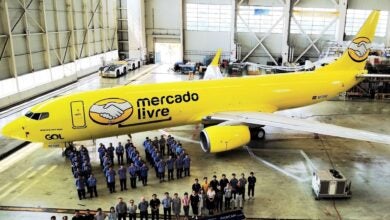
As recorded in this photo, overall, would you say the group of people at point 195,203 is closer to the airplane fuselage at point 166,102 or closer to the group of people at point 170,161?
the group of people at point 170,161

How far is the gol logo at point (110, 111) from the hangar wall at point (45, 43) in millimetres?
14129

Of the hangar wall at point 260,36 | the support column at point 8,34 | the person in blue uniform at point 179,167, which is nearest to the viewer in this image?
the person in blue uniform at point 179,167

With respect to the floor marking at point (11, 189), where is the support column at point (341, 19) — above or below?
above

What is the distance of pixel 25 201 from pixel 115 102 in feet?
20.2

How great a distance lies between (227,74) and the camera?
43.0 meters

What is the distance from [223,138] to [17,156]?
444 inches

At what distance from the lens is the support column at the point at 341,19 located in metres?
42.6

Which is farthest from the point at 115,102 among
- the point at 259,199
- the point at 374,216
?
the point at 374,216

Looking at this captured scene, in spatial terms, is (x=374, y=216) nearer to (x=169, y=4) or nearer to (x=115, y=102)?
(x=115, y=102)

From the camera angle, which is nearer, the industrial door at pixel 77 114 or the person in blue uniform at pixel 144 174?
the person in blue uniform at pixel 144 174

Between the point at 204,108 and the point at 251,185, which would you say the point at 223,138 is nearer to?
the point at 204,108

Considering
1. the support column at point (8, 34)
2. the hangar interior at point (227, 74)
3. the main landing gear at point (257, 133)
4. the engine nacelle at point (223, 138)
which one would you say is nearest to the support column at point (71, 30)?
the hangar interior at point (227, 74)

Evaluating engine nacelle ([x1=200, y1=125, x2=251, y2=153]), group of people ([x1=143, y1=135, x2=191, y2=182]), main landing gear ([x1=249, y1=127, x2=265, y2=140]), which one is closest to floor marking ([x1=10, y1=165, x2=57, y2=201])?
group of people ([x1=143, y1=135, x2=191, y2=182])

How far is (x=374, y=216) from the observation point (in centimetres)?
1372
